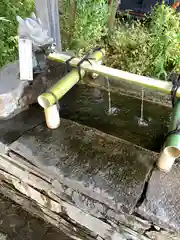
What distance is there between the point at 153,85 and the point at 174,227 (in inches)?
32.4

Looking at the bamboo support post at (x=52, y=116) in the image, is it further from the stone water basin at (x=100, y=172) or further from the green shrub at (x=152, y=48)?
the green shrub at (x=152, y=48)

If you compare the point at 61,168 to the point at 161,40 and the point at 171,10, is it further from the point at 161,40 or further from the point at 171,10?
the point at 171,10

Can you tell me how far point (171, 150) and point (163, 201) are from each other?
26cm

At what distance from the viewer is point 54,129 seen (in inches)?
65.5

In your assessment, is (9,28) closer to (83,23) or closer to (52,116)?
(83,23)

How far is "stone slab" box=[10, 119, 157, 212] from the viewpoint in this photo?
128cm

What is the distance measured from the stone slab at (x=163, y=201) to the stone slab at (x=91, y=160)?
0.17 feet

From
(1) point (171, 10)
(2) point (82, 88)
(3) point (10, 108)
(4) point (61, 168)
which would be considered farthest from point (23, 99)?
(1) point (171, 10)

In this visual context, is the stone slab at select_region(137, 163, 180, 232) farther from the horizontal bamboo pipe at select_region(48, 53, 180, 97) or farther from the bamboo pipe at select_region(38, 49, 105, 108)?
the bamboo pipe at select_region(38, 49, 105, 108)

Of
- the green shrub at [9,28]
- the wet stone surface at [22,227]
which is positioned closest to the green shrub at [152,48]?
the green shrub at [9,28]

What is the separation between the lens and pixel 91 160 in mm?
1430

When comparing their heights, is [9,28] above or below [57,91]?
above

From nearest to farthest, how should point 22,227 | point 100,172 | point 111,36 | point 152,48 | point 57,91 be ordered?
point 100,172 → point 57,91 → point 22,227 → point 152,48 → point 111,36

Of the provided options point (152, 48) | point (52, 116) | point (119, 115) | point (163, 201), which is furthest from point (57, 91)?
point (152, 48)
